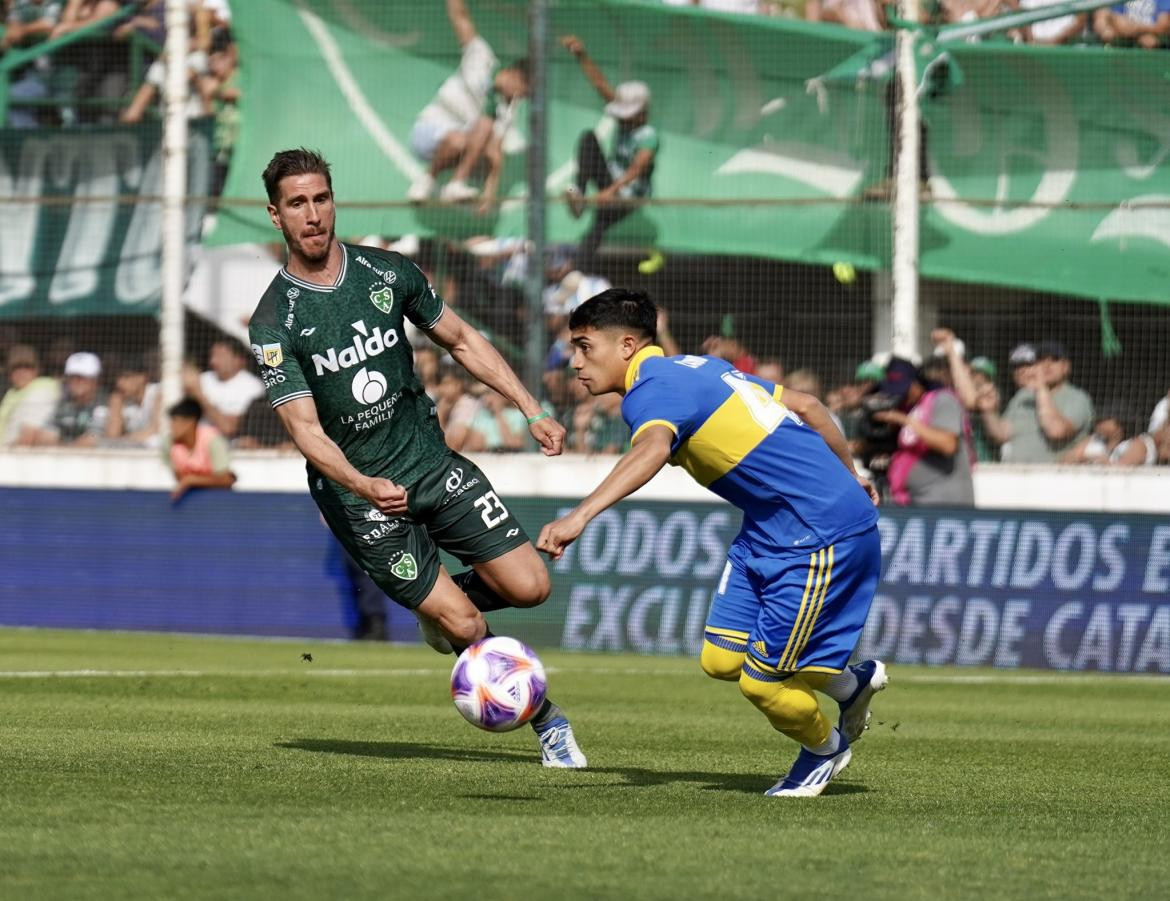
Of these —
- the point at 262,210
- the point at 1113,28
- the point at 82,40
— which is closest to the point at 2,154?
the point at 82,40

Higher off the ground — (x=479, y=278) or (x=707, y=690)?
(x=479, y=278)

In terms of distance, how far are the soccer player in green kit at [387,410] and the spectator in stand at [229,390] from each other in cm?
1055

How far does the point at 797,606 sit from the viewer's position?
24.7 ft

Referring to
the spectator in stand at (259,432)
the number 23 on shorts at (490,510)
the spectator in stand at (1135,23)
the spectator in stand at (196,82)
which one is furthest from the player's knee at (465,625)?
the spectator in stand at (196,82)

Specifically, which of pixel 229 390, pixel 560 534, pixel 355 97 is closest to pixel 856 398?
pixel 355 97

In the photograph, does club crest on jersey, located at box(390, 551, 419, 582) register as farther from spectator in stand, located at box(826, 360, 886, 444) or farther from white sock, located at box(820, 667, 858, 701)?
spectator in stand, located at box(826, 360, 886, 444)

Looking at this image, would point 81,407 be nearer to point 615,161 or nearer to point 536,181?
point 536,181

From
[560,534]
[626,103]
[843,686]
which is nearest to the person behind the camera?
[560,534]

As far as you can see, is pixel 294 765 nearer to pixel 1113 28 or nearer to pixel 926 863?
pixel 926 863

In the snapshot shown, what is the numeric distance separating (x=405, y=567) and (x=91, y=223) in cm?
1213

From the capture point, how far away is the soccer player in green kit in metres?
8.41

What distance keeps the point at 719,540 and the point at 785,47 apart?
4.83 m

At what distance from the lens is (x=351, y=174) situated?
62.5ft

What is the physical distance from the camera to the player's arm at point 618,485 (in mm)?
6559
